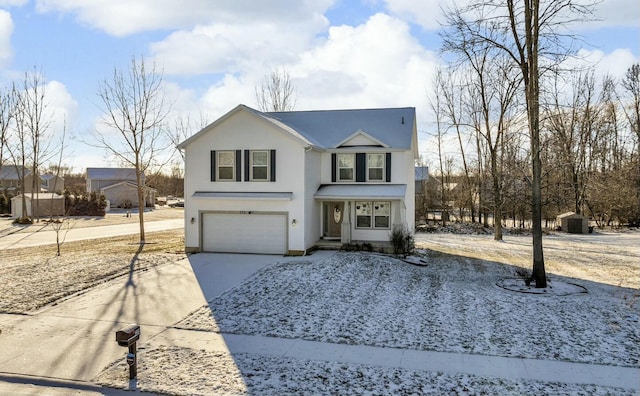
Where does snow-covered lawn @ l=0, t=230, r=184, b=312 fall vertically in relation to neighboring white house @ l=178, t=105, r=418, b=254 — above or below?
below

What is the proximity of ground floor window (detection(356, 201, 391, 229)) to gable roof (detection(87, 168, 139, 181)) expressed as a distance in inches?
1876

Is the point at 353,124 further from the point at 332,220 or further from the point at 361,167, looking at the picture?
the point at 332,220

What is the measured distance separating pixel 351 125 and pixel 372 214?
17.0 feet

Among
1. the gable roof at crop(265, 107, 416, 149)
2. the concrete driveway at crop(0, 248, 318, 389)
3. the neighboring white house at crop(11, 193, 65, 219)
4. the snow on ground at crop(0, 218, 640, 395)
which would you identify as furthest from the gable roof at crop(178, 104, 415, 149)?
the neighboring white house at crop(11, 193, 65, 219)

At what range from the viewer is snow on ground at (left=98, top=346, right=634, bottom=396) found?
6426 mm

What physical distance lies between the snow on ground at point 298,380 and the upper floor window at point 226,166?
11942mm

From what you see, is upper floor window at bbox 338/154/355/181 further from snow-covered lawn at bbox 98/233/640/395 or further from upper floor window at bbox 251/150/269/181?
snow-covered lawn at bbox 98/233/640/395

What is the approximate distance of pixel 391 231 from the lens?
65.4 feet

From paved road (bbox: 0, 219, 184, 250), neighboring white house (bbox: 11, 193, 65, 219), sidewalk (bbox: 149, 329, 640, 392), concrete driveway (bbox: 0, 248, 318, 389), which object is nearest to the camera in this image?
sidewalk (bbox: 149, 329, 640, 392)

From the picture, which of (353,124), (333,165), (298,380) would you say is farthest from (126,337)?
(353,124)

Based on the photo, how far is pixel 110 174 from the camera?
60.9 meters

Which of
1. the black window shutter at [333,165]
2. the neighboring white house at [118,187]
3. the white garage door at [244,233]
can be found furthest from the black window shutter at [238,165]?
the neighboring white house at [118,187]

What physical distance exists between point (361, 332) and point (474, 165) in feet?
94.6

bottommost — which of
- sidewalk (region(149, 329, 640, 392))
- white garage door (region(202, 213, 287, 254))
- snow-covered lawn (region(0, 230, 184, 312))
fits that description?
sidewalk (region(149, 329, 640, 392))
